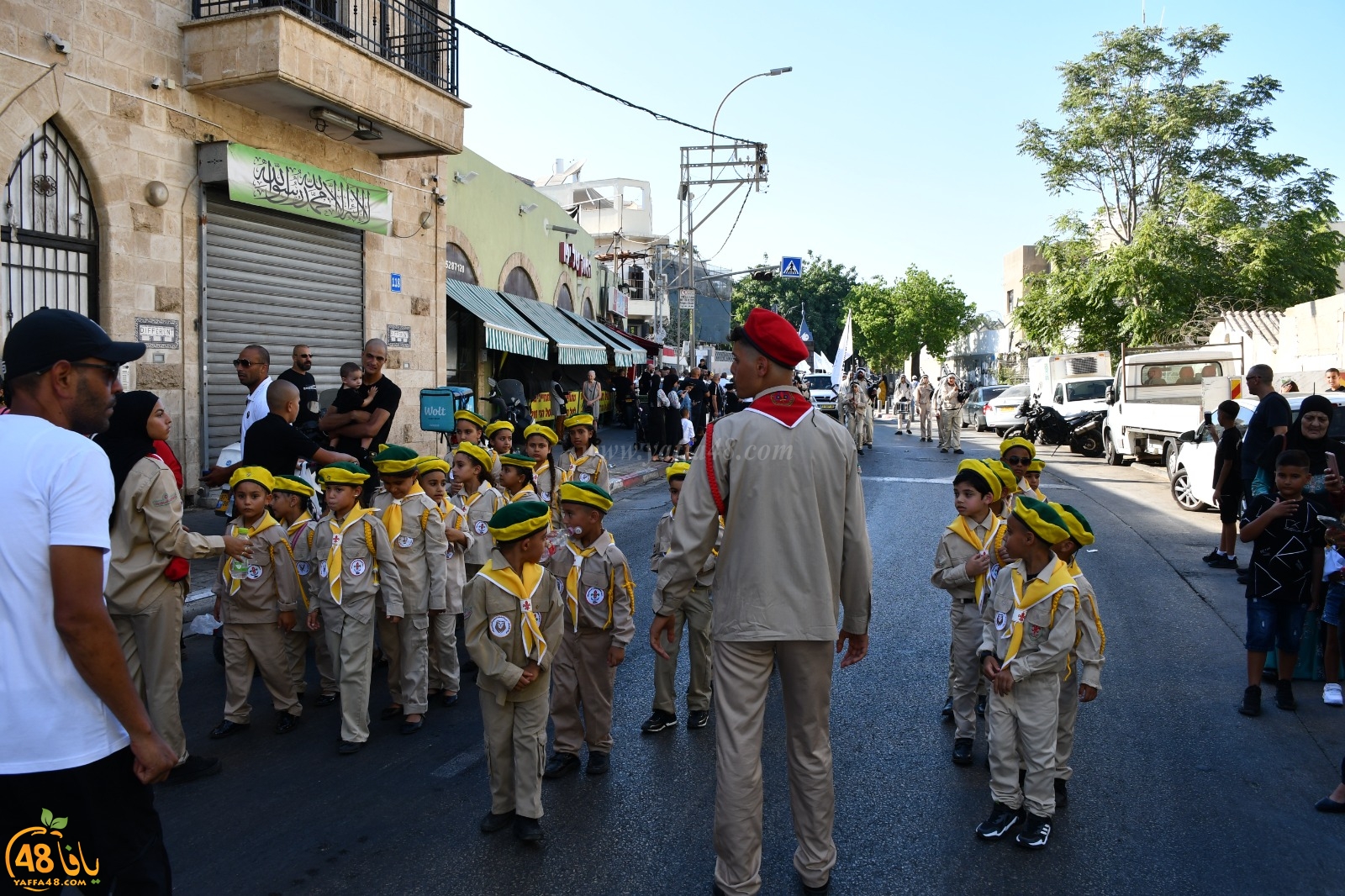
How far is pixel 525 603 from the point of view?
4.22 meters

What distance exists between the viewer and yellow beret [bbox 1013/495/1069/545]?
13.6 ft

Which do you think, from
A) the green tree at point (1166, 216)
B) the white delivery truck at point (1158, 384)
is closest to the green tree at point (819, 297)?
the green tree at point (1166, 216)

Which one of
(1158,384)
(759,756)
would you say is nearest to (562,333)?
(1158,384)

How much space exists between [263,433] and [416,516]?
143cm

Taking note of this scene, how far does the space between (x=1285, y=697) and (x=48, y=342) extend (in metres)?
6.34

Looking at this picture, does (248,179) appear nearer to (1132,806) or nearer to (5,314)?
(5,314)

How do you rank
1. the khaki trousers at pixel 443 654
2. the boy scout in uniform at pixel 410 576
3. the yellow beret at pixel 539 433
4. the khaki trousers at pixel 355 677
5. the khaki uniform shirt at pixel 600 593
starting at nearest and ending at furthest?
the khaki uniform shirt at pixel 600 593 → the khaki trousers at pixel 355 677 → the boy scout in uniform at pixel 410 576 → the khaki trousers at pixel 443 654 → the yellow beret at pixel 539 433

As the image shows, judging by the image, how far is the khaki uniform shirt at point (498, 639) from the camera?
4102mm

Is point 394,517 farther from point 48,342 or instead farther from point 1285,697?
point 1285,697

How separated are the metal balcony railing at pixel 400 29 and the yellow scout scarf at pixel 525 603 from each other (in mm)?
10145

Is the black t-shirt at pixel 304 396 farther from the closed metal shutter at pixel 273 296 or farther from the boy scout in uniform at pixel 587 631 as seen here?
the boy scout in uniform at pixel 587 631

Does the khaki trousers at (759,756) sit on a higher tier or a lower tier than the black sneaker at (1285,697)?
higher

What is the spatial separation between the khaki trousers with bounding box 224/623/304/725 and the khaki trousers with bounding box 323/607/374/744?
18.4 inches

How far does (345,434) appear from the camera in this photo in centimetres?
830
